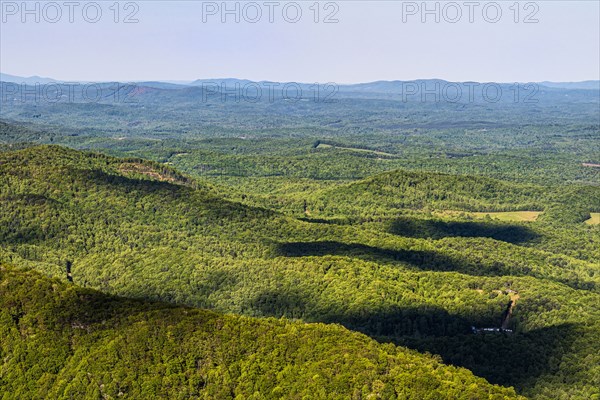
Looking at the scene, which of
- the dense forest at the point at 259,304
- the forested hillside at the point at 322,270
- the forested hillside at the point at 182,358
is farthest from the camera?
the forested hillside at the point at 322,270

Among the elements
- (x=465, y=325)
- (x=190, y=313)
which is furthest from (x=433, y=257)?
(x=190, y=313)

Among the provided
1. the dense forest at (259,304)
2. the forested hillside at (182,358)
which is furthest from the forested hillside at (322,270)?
the forested hillside at (182,358)

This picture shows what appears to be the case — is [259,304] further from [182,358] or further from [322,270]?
[182,358]

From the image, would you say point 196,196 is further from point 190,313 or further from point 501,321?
point 190,313

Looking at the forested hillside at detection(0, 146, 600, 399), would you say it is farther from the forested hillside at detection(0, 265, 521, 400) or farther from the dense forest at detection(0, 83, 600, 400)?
the forested hillside at detection(0, 265, 521, 400)

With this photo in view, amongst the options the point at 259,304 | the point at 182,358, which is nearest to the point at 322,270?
the point at 259,304

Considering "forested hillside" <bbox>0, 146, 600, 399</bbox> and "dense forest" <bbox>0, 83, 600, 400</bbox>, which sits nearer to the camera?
"dense forest" <bbox>0, 83, 600, 400</bbox>

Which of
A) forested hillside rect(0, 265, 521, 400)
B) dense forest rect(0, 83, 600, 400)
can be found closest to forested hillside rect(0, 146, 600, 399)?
dense forest rect(0, 83, 600, 400)

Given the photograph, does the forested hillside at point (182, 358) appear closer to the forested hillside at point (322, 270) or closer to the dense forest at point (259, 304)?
the dense forest at point (259, 304)
